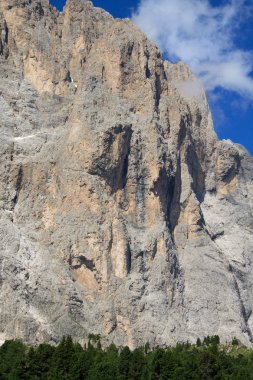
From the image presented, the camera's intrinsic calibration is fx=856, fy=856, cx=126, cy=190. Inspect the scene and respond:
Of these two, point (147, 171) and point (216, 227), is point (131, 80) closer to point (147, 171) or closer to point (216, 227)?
point (147, 171)

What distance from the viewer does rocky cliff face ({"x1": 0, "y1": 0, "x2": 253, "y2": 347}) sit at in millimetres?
114938

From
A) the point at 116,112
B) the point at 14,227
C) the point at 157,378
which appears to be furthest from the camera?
the point at 116,112

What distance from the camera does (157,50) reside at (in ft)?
470

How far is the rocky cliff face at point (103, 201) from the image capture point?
115 metres

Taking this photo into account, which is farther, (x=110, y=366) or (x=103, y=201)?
(x=103, y=201)

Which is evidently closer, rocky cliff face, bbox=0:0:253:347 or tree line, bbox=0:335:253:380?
tree line, bbox=0:335:253:380

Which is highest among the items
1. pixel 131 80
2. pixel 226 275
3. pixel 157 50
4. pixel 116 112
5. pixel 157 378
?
pixel 157 50

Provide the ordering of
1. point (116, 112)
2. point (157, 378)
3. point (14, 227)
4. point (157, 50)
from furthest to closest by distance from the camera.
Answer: point (157, 50) < point (116, 112) < point (14, 227) < point (157, 378)

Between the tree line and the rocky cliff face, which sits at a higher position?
the rocky cliff face

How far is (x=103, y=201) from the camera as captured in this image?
122m

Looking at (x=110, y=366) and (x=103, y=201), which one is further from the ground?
(x=103, y=201)

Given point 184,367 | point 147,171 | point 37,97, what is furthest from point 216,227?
point 184,367

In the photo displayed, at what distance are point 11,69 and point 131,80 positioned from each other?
19109 mm

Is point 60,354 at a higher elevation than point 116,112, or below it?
below
